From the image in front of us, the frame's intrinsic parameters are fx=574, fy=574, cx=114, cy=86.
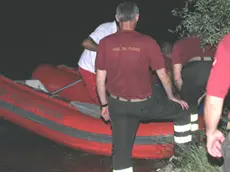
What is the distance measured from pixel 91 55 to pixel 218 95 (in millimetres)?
3849

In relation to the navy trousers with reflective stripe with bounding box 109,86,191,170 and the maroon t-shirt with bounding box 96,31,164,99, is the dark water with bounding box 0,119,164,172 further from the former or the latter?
the maroon t-shirt with bounding box 96,31,164,99

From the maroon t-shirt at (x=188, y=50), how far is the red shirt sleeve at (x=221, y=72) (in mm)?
2433

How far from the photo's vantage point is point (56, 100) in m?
7.97

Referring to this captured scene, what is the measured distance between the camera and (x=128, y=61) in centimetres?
530

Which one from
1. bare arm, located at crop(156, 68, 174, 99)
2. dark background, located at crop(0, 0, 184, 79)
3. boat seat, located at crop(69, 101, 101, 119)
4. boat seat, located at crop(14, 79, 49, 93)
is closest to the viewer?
bare arm, located at crop(156, 68, 174, 99)

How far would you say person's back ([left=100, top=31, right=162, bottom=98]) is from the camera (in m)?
5.30

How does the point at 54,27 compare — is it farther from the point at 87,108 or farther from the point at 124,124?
the point at 124,124

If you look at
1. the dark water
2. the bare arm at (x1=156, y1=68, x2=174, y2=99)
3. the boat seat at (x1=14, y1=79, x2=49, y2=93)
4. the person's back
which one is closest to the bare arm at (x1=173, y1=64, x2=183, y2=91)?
the bare arm at (x1=156, y1=68, x2=174, y2=99)

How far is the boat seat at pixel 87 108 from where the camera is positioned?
7.82 meters

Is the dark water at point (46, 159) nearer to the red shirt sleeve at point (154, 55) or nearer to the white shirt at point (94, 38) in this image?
the white shirt at point (94, 38)

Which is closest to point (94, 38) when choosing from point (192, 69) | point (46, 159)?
point (192, 69)

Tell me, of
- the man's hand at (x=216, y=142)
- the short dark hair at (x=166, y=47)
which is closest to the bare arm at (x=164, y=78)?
the man's hand at (x=216, y=142)

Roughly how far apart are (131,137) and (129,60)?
741mm

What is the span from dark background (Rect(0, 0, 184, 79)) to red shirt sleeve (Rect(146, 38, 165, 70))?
424 cm
